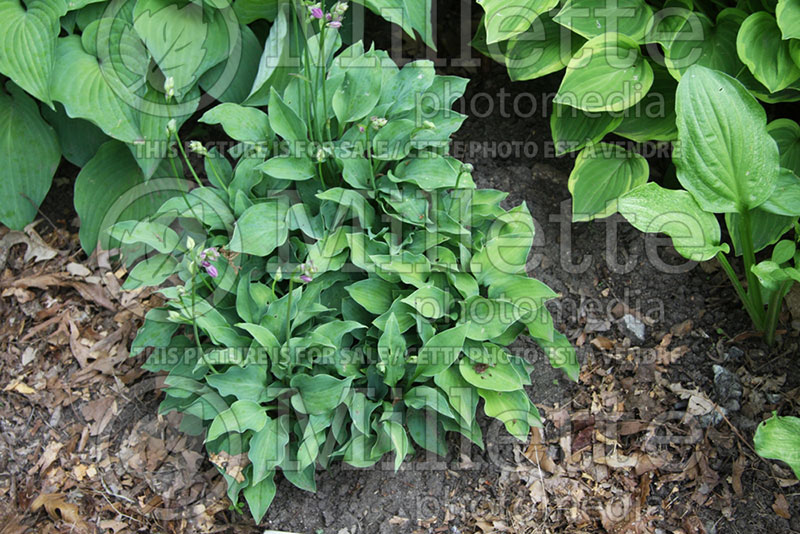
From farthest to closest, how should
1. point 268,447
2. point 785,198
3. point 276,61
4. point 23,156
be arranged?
point 23,156 → point 276,61 → point 785,198 → point 268,447

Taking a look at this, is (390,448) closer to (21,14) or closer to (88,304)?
(88,304)

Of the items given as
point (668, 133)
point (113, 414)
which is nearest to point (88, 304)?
point (113, 414)

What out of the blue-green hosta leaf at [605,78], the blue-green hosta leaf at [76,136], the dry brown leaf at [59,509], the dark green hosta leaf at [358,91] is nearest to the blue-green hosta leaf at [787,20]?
the blue-green hosta leaf at [605,78]

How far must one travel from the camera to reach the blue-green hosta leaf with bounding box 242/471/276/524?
6.80ft

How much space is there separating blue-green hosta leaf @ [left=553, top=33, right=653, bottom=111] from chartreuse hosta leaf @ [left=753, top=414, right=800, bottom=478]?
1.10 metres

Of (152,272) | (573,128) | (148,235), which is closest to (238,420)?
(152,272)

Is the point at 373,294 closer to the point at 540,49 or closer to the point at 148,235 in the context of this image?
the point at 148,235

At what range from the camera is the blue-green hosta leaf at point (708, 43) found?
240cm

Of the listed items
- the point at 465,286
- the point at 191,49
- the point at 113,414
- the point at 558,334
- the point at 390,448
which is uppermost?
the point at 191,49

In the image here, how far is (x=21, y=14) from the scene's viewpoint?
232 centimetres

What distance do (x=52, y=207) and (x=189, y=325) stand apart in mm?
1018

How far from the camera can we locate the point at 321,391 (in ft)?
6.77

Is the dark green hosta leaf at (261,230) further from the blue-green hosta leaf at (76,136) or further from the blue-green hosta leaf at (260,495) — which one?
the blue-green hosta leaf at (76,136)

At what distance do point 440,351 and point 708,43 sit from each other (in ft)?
4.77
